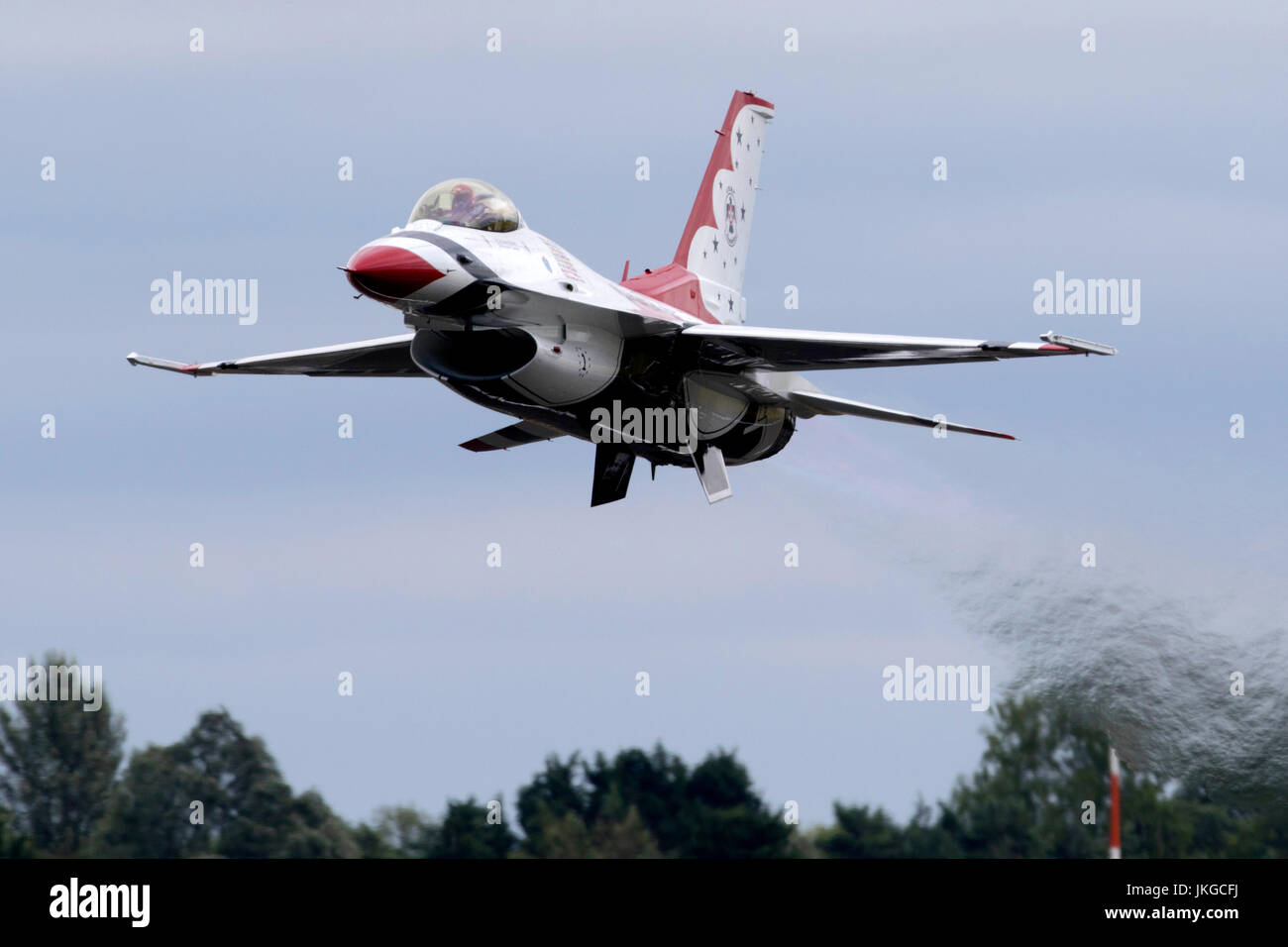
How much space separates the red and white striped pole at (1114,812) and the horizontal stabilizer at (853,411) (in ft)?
14.6

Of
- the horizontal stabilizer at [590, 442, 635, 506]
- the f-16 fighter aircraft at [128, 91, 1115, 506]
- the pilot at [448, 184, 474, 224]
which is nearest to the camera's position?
the f-16 fighter aircraft at [128, 91, 1115, 506]

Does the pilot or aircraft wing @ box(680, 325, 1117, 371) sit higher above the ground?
the pilot

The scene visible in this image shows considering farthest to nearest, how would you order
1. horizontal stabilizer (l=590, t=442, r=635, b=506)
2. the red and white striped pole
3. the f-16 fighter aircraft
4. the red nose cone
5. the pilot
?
1. horizontal stabilizer (l=590, t=442, r=635, b=506)
2. the red and white striped pole
3. the pilot
4. the f-16 fighter aircraft
5. the red nose cone

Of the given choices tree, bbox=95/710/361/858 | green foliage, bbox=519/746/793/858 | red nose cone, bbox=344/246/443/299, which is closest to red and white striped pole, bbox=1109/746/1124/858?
green foliage, bbox=519/746/793/858

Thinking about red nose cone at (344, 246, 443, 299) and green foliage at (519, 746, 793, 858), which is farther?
green foliage at (519, 746, 793, 858)

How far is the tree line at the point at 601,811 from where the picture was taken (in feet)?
86.7

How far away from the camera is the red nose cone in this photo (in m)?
23.2

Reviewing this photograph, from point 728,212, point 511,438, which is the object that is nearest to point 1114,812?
point 511,438

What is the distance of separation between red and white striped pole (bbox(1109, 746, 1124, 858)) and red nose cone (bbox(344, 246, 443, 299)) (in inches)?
391

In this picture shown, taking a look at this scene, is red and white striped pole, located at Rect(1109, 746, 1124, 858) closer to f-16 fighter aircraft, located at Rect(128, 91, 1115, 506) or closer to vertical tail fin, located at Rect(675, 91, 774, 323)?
f-16 fighter aircraft, located at Rect(128, 91, 1115, 506)

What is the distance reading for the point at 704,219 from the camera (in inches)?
1199

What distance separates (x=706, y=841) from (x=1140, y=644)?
6461mm

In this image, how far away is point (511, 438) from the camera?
28984 mm
